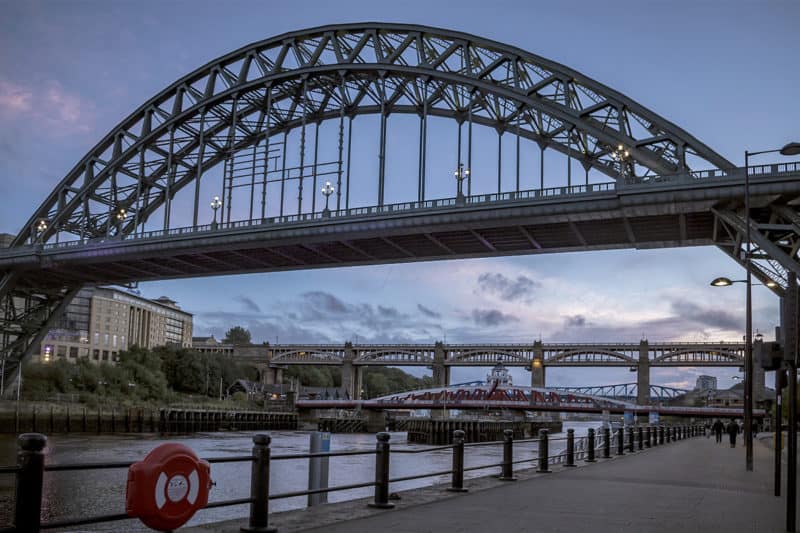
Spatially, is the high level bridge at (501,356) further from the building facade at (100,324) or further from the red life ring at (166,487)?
the red life ring at (166,487)

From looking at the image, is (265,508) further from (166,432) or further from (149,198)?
(166,432)

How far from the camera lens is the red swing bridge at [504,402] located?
12975 cm

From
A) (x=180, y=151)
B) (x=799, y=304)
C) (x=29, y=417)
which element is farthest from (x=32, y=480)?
(x=29, y=417)

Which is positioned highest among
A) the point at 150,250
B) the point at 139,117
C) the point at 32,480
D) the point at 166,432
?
the point at 139,117

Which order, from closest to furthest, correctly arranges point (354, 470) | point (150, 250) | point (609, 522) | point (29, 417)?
point (609, 522)
point (354, 470)
point (150, 250)
point (29, 417)

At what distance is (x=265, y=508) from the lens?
371 inches

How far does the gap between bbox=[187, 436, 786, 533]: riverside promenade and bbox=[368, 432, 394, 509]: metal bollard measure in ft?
0.79

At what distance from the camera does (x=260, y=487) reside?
9289mm

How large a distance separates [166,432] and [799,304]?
84.4m

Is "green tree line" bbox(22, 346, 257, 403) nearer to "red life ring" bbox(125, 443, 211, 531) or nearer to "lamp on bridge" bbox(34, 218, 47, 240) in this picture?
"lamp on bridge" bbox(34, 218, 47, 240)

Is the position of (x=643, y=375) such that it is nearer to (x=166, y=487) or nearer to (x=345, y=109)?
(x=345, y=109)

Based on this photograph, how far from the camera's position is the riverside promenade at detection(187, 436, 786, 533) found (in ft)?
34.5

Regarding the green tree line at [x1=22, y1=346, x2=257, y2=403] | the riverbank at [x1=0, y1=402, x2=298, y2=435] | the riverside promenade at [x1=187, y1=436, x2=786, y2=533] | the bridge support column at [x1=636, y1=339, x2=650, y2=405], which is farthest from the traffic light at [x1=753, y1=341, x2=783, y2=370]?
the bridge support column at [x1=636, y1=339, x2=650, y2=405]

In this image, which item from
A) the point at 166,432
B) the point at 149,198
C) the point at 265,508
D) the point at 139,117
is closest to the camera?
the point at 265,508
